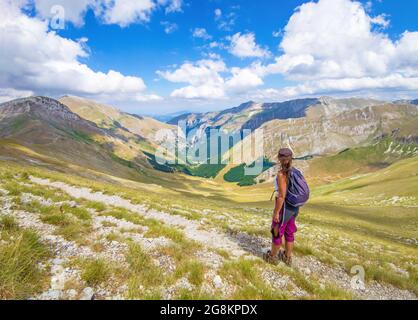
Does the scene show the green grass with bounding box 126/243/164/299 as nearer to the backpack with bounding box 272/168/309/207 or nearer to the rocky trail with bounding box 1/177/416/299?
the rocky trail with bounding box 1/177/416/299

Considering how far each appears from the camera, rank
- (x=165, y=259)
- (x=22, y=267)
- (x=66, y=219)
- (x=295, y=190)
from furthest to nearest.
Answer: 1. (x=66, y=219)
2. (x=295, y=190)
3. (x=165, y=259)
4. (x=22, y=267)

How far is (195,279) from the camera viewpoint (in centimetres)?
788

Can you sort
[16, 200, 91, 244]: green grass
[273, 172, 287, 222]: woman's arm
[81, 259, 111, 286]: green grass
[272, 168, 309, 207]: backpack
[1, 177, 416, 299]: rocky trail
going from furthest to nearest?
[16, 200, 91, 244]: green grass
[272, 168, 309, 207]: backpack
[273, 172, 287, 222]: woman's arm
[81, 259, 111, 286]: green grass
[1, 177, 416, 299]: rocky trail

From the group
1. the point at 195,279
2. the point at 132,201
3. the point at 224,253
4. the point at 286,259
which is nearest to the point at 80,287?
the point at 195,279

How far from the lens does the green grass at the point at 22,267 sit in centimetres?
602

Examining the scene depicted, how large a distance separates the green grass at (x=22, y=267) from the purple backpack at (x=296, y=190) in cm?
816

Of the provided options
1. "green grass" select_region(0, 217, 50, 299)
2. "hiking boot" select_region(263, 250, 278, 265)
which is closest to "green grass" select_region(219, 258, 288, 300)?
"hiking boot" select_region(263, 250, 278, 265)

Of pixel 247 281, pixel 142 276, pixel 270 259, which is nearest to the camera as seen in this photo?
pixel 142 276

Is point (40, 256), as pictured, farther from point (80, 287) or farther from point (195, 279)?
point (195, 279)

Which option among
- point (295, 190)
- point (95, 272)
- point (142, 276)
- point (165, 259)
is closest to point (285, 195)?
point (295, 190)

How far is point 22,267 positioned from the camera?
6746 millimetres

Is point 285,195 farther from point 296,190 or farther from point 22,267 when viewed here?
point 22,267

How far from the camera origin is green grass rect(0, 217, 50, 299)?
237 inches

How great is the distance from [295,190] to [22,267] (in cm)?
883
